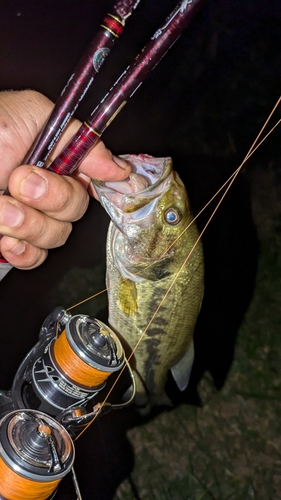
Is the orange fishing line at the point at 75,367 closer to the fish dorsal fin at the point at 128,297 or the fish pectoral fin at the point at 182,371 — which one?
the fish dorsal fin at the point at 128,297

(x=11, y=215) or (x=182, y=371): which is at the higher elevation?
(x=11, y=215)

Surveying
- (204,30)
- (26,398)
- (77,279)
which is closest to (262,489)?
(77,279)

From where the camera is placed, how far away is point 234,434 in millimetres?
3258

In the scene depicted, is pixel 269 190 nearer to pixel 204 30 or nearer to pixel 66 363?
pixel 204 30

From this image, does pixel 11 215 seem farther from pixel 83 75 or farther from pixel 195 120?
pixel 195 120

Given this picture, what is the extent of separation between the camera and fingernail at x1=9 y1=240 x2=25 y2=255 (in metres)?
1.52

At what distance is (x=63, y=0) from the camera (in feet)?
9.80

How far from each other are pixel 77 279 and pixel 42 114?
1573 mm

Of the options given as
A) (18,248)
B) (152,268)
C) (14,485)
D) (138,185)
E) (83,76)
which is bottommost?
(14,485)

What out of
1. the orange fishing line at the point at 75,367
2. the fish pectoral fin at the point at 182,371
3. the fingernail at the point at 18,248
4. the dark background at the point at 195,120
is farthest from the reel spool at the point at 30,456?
the dark background at the point at 195,120

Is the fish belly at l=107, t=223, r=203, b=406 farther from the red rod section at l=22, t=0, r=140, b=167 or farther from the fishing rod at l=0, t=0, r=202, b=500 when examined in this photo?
the red rod section at l=22, t=0, r=140, b=167

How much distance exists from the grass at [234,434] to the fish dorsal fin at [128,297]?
5.98 feet

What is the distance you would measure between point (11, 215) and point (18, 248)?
239 mm

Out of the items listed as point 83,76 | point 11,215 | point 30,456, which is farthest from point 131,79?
point 30,456
